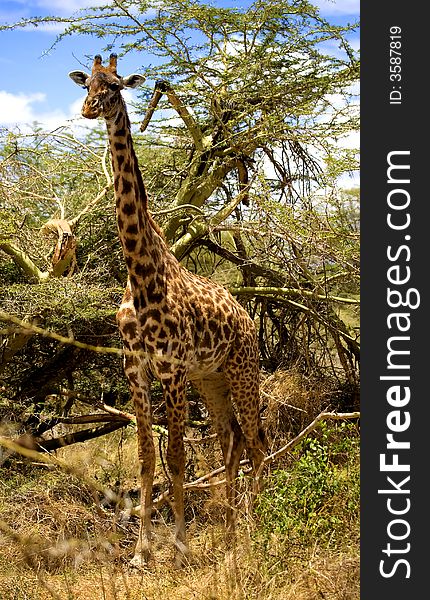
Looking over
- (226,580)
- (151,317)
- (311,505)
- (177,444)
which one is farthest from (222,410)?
(226,580)

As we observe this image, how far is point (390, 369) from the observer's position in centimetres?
415

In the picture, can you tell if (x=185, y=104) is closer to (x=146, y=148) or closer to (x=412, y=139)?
(x=146, y=148)

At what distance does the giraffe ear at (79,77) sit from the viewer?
547 centimetres

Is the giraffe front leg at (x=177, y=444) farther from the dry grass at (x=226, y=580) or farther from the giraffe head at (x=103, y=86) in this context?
the giraffe head at (x=103, y=86)

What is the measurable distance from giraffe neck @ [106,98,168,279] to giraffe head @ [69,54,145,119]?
102 millimetres

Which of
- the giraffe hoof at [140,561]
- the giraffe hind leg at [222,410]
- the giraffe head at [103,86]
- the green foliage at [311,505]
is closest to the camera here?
the green foliage at [311,505]

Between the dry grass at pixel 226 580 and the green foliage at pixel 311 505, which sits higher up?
the green foliage at pixel 311 505

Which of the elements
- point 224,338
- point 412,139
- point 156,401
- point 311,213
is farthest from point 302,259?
point 412,139

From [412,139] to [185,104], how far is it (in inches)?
173

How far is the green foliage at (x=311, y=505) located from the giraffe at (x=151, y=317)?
28cm

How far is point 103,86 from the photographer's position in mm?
5277

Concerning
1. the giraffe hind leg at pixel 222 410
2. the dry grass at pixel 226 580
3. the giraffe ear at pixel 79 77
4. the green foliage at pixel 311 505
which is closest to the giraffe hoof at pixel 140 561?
the dry grass at pixel 226 580

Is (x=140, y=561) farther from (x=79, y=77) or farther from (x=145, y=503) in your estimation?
(x=79, y=77)

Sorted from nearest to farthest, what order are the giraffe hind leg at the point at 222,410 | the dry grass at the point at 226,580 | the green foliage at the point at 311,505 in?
the dry grass at the point at 226,580 → the green foliage at the point at 311,505 → the giraffe hind leg at the point at 222,410
